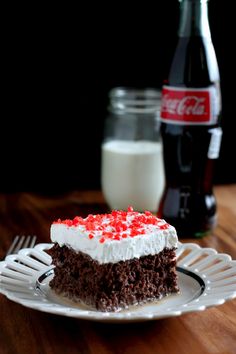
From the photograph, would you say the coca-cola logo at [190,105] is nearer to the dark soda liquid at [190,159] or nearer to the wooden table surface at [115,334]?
the dark soda liquid at [190,159]

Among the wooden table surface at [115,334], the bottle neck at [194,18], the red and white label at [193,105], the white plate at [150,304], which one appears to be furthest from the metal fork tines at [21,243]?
the bottle neck at [194,18]

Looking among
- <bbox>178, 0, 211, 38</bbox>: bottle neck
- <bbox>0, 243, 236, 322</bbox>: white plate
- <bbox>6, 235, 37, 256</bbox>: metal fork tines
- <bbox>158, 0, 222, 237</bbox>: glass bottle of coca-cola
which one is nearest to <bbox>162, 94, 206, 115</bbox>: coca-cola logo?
<bbox>158, 0, 222, 237</bbox>: glass bottle of coca-cola

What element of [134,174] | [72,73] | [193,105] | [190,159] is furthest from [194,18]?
[72,73]

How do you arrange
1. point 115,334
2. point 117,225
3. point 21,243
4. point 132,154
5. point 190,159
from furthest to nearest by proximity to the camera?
point 132,154 < point 190,159 < point 21,243 < point 117,225 < point 115,334

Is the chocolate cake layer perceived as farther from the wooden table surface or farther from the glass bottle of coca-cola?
the glass bottle of coca-cola

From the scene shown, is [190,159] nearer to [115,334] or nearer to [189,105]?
[189,105]

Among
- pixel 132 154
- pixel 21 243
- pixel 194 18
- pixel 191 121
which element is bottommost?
pixel 21 243

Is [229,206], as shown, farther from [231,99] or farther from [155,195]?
[231,99]
